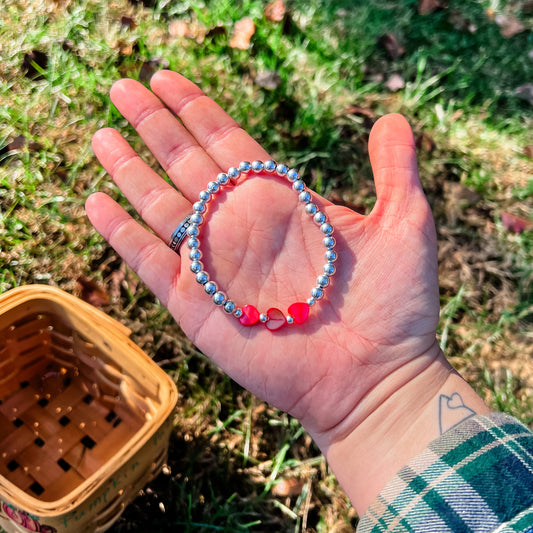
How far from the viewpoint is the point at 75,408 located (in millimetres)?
2322

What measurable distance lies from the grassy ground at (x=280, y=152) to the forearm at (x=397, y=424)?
506 mm

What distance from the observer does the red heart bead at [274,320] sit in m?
1.90

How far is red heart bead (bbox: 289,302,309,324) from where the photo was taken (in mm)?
1910

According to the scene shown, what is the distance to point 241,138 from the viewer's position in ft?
7.13

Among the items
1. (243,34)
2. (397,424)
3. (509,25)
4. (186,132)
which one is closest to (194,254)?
(186,132)

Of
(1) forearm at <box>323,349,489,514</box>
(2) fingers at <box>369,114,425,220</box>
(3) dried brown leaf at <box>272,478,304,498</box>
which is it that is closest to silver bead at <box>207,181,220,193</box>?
(2) fingers at <box>369,114,425,220</box>

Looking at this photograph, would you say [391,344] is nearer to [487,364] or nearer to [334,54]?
[487,364]

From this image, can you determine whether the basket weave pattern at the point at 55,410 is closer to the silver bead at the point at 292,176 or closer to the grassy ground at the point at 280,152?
the grassy ground at the point at 280,152

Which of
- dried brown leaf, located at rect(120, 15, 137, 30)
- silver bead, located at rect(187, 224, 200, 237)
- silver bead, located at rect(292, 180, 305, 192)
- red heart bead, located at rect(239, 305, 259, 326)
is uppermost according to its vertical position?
dried brown leaf, located at rect(120, 15, 137, 30)

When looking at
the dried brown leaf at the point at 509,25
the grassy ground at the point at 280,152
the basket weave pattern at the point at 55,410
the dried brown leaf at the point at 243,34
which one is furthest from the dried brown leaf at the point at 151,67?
the dried brown leaf at the point at 509,25

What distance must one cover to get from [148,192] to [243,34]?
142cm

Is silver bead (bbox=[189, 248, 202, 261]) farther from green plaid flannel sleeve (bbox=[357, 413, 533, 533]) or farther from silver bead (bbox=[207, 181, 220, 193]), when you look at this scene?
green plaid flannel sleeve (bbox=[357, 413, 533, 533])

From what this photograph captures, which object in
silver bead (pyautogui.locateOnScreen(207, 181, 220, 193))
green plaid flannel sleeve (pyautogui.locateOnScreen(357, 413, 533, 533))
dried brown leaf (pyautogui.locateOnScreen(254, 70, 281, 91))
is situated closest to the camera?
green plaid flannel sleeve (pyautogui.locateOnScreen(357, 413, 533, 533))

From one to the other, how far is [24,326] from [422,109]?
2.36 m
